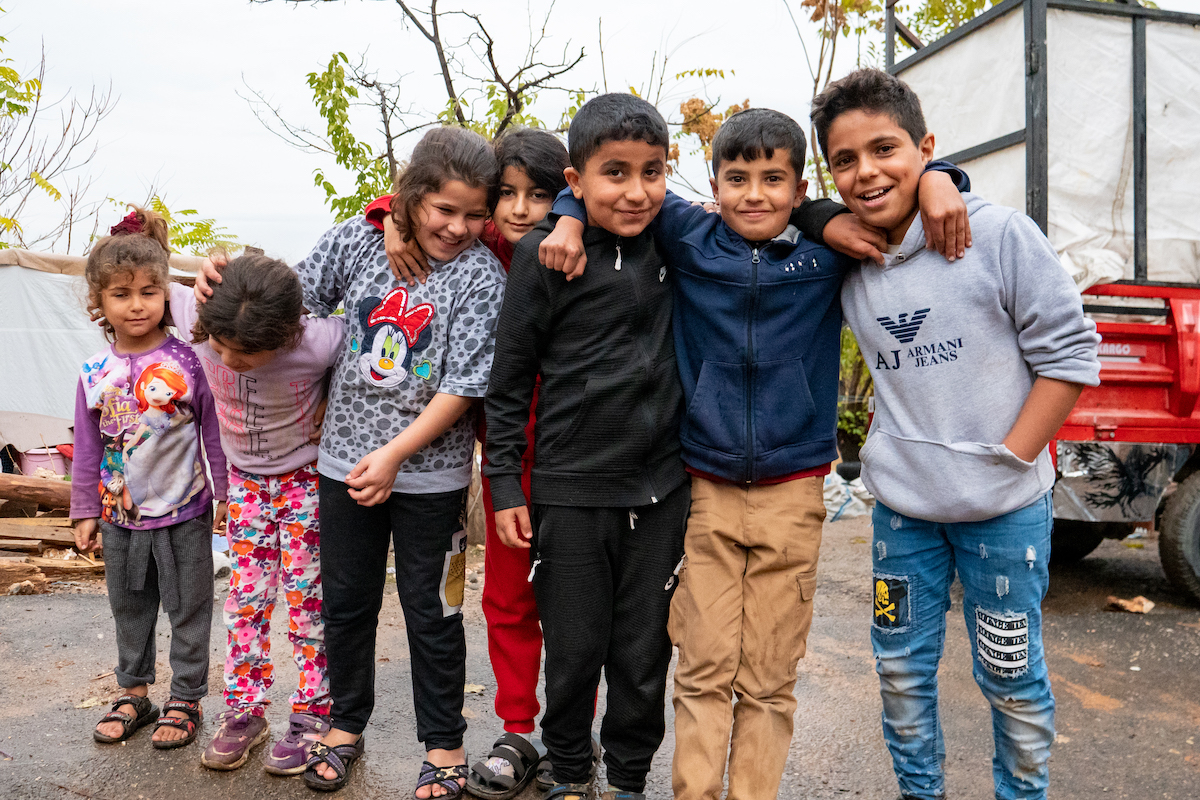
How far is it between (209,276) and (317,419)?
0.50 metres

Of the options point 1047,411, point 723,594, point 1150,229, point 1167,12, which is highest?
point 1167,12

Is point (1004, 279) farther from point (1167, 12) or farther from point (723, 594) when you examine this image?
point (1167, 12)

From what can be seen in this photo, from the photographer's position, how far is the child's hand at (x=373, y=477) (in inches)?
88.4

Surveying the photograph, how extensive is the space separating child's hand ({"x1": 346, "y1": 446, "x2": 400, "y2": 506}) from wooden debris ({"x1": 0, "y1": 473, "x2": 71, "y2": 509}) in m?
4.03

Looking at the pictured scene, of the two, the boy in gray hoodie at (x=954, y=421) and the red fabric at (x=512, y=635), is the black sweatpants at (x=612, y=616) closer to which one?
the red fabric at (x=512, y=635)

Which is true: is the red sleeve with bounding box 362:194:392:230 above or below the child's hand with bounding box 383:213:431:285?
above

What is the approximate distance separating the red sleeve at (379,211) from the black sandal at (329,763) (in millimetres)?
1530

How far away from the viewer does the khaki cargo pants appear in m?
2.14

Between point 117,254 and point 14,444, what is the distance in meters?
5.42

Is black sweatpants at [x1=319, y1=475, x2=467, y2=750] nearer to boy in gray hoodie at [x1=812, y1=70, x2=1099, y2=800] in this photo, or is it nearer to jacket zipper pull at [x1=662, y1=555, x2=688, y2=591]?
jacket zipper pull at [x1=662, y1=555, x2=688, y2=591]

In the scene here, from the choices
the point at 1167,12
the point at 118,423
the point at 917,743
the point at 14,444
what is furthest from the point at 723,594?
the point at 14,444

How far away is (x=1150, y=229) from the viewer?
4.27 meters

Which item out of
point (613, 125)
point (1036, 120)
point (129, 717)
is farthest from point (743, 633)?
point (1036, 120)

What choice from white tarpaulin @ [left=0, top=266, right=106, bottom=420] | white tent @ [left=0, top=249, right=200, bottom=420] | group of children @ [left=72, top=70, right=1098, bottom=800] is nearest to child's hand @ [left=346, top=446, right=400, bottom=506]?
group of children @ [left=72, top=70, right=1098, bottom=800]
